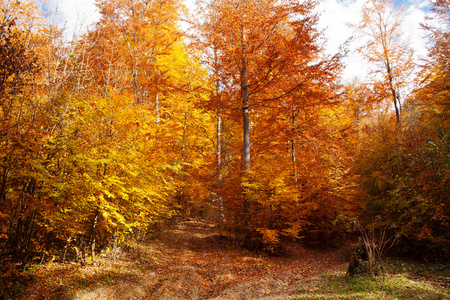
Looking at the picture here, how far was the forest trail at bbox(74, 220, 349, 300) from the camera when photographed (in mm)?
6613

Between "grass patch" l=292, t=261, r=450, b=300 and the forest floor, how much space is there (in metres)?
0.02

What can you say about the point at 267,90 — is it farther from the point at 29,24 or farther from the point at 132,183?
the point at 29,24

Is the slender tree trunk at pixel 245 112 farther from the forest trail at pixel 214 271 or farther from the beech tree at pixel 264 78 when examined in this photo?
the forest trail at pixel 214 271

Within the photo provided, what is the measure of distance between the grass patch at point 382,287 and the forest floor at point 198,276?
0.9 inches

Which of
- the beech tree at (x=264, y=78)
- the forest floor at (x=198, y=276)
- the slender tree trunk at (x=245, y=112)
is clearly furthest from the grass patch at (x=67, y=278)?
the slender tree trunk at (x=245, y=112)

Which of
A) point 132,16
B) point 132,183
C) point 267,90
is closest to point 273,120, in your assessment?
point 267,90

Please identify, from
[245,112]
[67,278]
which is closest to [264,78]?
[245,112]

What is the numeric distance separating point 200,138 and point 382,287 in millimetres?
12591

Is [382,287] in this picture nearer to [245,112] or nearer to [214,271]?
[214,271]

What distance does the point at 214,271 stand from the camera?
8.38 metres

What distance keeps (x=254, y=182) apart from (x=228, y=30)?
6.52 m

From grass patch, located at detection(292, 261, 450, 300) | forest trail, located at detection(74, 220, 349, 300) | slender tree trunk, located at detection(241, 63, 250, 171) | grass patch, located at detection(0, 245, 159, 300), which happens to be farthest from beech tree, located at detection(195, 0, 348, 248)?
grass patch, located at detection(0, 245, 159, 300)

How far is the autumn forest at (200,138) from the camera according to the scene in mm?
5895

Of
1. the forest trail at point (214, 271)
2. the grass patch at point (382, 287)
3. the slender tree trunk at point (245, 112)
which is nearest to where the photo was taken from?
the grass patch at point (382, 287)
